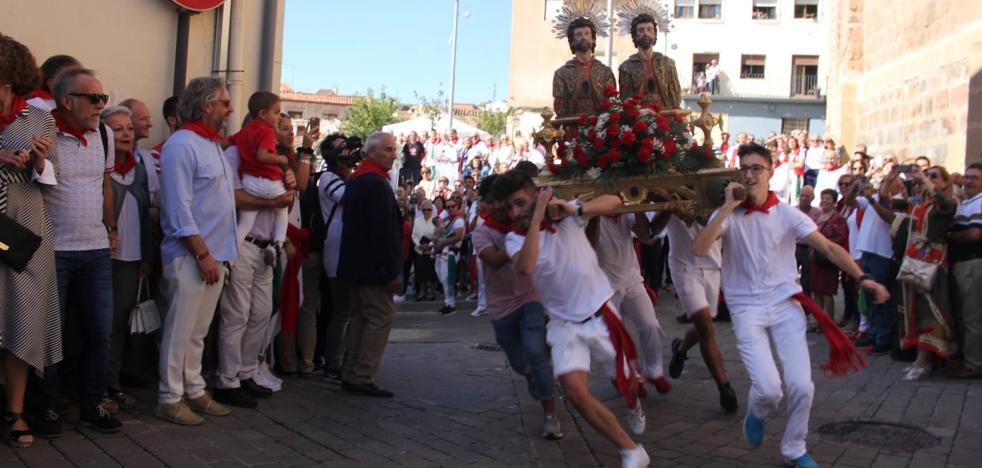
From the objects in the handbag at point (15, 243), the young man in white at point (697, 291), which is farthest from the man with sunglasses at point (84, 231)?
the young man in white at point (697, 291)

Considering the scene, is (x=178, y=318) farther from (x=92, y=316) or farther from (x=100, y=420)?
(x=100, y=420)

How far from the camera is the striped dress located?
537cm

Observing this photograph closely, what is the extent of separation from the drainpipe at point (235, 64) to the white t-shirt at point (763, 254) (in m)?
5.67

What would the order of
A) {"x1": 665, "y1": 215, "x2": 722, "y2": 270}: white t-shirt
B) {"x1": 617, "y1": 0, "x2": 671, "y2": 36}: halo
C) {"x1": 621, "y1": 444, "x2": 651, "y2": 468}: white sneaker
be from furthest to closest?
{"x1": 617, "y1": 0, "x2": 671, "y2": 36}: halo < {"x1": 665, "y1": 215, "x2": 722, "y2": 270}: white t-shirt < {"x1": 621, "y1": 444, "x2": 651, "y2": 468}: white sneaker

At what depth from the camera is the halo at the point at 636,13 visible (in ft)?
26.9

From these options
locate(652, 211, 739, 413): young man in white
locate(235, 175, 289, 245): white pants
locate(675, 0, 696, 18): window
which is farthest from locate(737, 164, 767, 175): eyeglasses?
locate(675, 0, 696, 18): window

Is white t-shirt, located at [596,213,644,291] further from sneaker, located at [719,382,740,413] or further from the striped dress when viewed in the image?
the striped dress

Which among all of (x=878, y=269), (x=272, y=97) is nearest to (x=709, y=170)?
(x=272, y=97)

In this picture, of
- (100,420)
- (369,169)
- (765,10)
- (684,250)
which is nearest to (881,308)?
(684,250)

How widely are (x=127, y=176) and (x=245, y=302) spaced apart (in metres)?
1.23

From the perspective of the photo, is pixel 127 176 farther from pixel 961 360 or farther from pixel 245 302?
pixel 961 360

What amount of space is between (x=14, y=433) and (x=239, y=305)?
188 cm

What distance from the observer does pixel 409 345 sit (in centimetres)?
1120

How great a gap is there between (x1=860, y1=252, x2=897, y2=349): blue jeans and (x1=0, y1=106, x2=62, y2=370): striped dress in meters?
8.49
